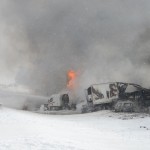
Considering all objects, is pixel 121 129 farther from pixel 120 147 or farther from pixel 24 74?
pixel 24 74

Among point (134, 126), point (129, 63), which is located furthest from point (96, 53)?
point (134, 126)

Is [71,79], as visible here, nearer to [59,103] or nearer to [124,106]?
[59,103]

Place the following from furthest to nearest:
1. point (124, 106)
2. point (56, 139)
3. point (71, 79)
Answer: point (71, 79)
point (124, 106)
point (56, 139)

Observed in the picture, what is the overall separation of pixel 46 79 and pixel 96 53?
14578mm

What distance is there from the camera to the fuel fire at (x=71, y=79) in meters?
64.7

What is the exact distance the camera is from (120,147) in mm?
18594

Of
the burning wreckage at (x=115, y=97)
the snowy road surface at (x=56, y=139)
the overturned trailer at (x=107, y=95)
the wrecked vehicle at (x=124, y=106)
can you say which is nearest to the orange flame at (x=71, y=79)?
the burning wreckage at (x=115, y=97)

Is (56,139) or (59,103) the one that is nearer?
(56,139)

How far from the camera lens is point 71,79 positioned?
68938 millimetres

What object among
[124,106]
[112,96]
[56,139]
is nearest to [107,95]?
[112,96]

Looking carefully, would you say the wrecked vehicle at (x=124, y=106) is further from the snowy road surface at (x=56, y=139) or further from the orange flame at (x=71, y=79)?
the orange flame at (x=71, y=79)

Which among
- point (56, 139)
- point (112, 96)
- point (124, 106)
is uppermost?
point (112, 96)

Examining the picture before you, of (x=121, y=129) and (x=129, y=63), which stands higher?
(x=129, y=63)

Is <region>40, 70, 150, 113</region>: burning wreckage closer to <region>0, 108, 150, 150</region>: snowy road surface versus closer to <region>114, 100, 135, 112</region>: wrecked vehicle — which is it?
<region>114, 100, 135, 112</region>: wrecked vehicle
